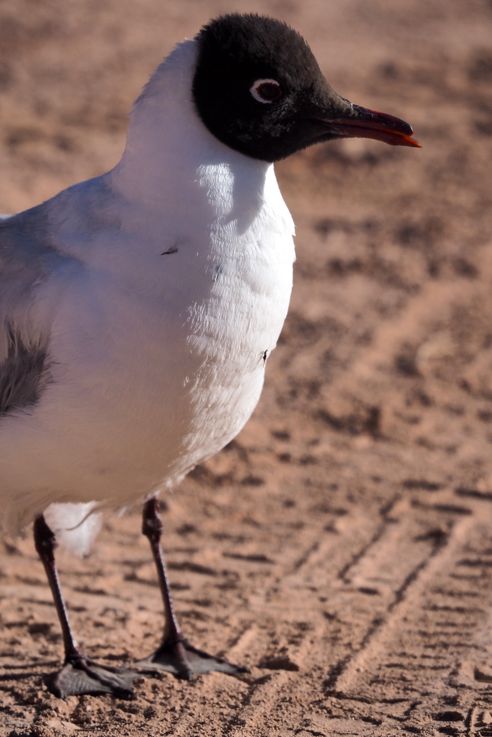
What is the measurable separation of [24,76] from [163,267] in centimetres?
787

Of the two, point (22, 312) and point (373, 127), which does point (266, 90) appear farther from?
point (22, 312)

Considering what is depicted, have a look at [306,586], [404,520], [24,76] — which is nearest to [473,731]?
[306,586]

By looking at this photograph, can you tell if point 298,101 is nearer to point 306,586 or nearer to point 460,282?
point 306,586

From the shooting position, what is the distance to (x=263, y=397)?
734 cm

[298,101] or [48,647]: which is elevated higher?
[298,101]

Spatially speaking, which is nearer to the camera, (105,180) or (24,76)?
(105,180)

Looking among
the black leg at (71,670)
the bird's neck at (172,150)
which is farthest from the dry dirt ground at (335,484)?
the bird's neck at (172,150)

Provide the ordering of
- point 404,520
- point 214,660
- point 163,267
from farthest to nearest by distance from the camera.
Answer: point 404,520
point 214,660
point 163,267

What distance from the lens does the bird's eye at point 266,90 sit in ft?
13.9

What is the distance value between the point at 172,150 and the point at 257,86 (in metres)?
0.35

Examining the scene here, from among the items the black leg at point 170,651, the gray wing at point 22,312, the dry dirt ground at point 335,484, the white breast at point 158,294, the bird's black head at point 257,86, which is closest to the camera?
the white breast at point 158,294

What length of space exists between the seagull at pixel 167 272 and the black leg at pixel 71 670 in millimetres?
582

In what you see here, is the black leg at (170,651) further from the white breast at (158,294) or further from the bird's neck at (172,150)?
the bird's neck at (172,150)

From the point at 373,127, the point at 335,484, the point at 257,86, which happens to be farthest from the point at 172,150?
the point at 335,484
